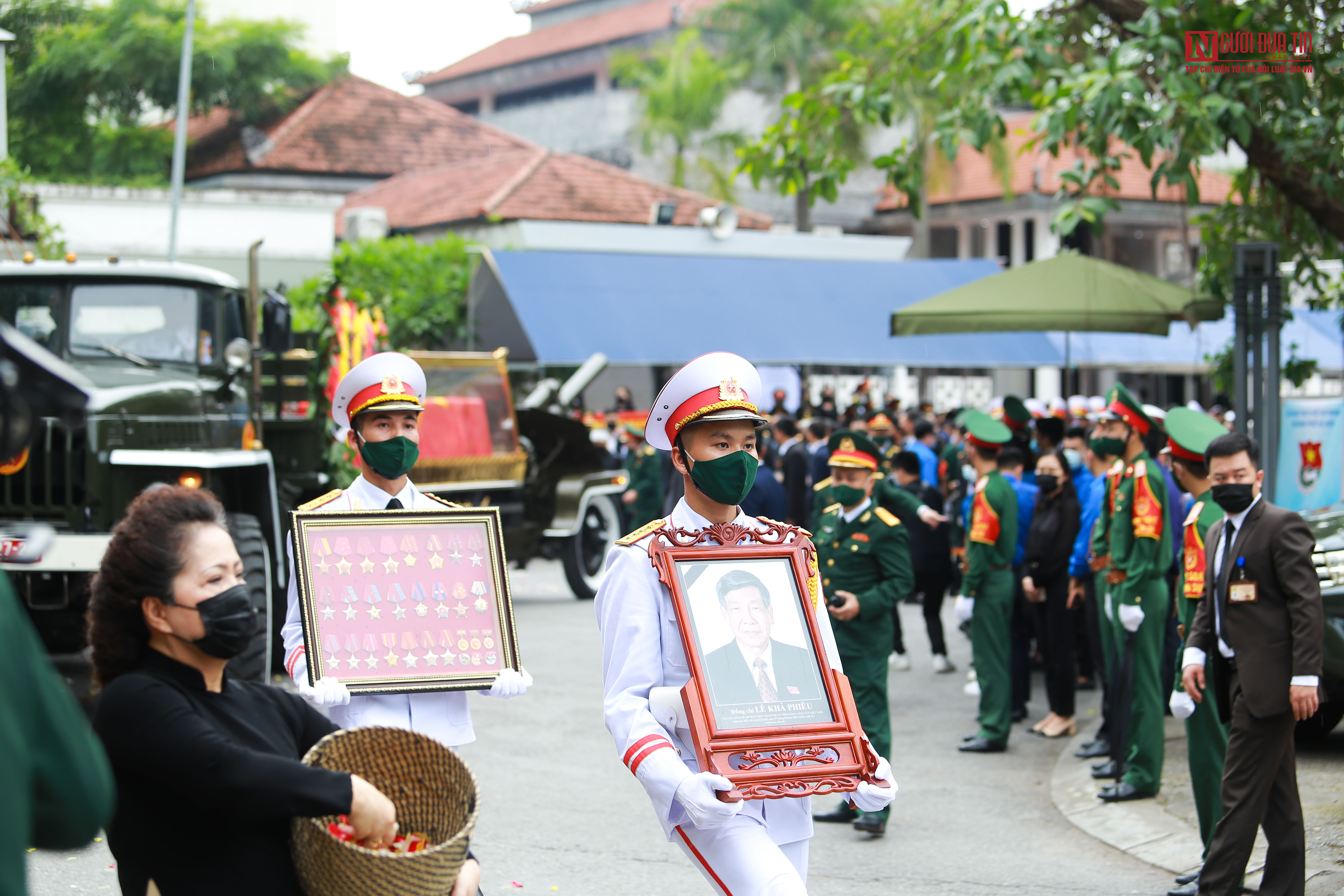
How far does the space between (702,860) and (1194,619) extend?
319cm

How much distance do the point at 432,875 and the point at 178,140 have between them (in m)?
21.3

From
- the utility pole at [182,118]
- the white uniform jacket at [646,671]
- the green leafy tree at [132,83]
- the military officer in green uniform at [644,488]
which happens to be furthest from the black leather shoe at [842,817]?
the green leafy tree at [132,83]

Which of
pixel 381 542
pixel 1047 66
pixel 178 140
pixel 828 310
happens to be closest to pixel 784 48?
pixel 828 310

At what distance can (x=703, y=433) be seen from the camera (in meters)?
3.79

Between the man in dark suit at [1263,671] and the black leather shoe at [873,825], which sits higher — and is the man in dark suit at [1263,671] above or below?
above

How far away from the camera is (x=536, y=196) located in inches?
1243

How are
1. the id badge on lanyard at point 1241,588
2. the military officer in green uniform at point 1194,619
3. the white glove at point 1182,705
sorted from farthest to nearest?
the military officer in green uniform at point 1194,619
the white glove at point 1182,705
the id badge on lanyard at point 1241,588

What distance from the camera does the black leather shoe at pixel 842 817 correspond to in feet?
24.3

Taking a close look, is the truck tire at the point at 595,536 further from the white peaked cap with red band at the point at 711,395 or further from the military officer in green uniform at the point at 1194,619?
the white peaked cap with red band at the point at 711,395

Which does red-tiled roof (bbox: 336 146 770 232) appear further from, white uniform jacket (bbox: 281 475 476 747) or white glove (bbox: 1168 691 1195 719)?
white uniform jacket (bbox: 281 475 476 747)

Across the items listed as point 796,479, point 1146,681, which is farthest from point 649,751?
point 796,479

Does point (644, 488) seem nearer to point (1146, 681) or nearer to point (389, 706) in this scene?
point (1146, 681)

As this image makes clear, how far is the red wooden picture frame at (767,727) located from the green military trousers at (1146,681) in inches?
171

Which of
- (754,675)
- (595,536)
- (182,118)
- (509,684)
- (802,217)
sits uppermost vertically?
(182,118)
